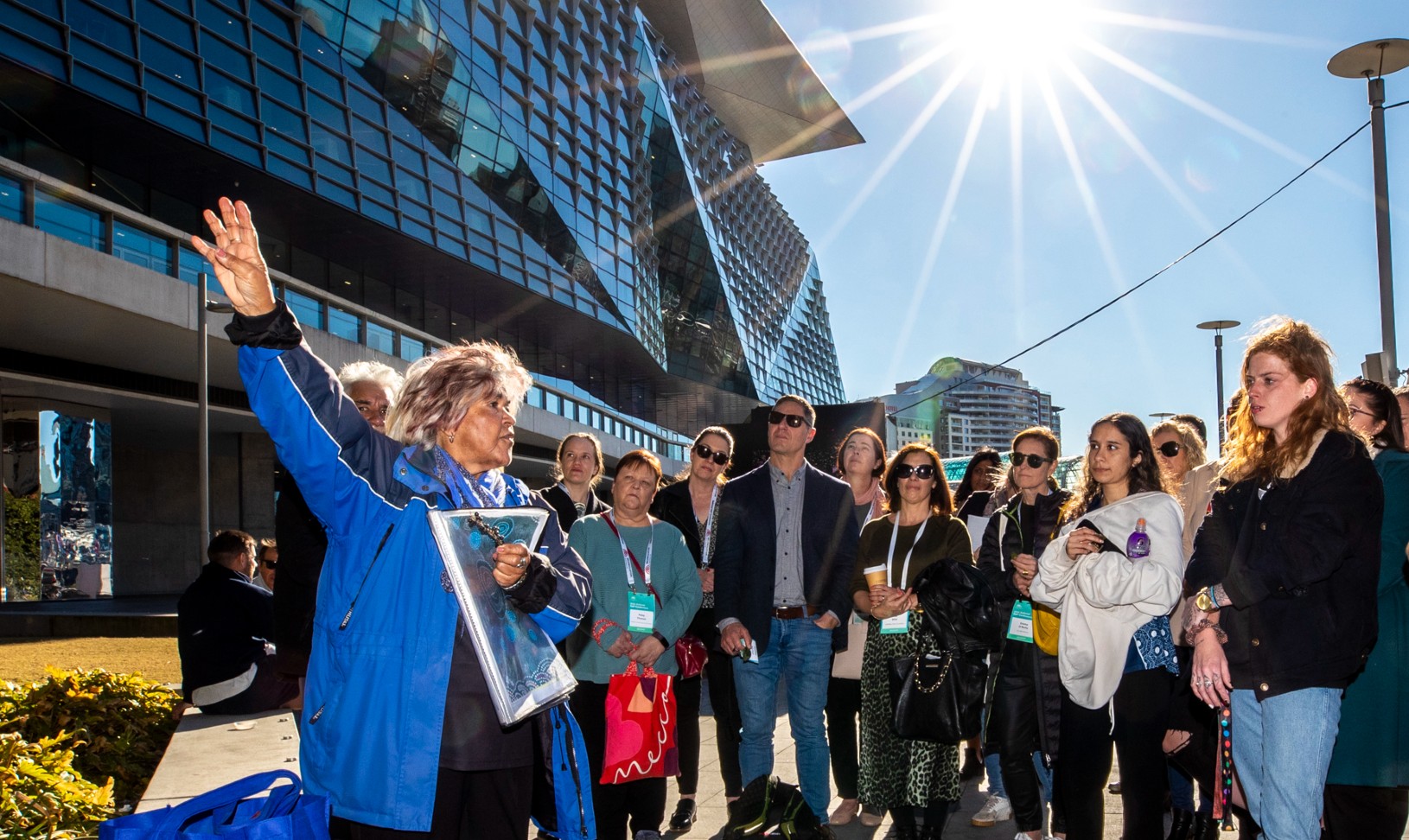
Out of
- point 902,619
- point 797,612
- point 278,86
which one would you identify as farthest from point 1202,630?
point 278,86

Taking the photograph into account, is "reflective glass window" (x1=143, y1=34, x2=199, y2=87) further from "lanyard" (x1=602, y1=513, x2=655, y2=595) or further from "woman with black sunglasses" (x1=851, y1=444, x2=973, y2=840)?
"woman with black sunglasses" (x1=851, y1=444, x2=973, y2=840)

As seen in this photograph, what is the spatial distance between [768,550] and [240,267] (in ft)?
10.8

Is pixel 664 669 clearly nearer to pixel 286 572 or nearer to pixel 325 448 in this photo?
pixel 286 572

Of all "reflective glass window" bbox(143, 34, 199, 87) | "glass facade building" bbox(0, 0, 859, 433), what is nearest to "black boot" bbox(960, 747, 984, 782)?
"glass facade building" bbox(0, 0, 859, 433)

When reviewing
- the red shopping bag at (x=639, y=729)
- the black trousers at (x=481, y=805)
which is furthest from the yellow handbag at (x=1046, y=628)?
the black trousers at (x=481, y=805)

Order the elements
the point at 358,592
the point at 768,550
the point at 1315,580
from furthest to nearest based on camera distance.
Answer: the point at 768,550
the point at 1315,580
the point at 358,592

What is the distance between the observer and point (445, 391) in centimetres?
267

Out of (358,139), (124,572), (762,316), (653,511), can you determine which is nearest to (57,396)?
(124,572)

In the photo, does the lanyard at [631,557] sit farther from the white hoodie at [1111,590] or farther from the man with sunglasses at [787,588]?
the white hoodie at [1111,590]

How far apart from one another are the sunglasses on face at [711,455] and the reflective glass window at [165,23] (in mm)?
23354

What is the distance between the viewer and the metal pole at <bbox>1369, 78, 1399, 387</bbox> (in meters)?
10.4

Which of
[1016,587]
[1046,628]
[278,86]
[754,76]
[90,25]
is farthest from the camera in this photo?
[754,76]

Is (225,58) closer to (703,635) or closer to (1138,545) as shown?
(703,635)

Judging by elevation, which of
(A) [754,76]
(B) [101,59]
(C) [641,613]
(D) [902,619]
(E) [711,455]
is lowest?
(D) [902,619]
